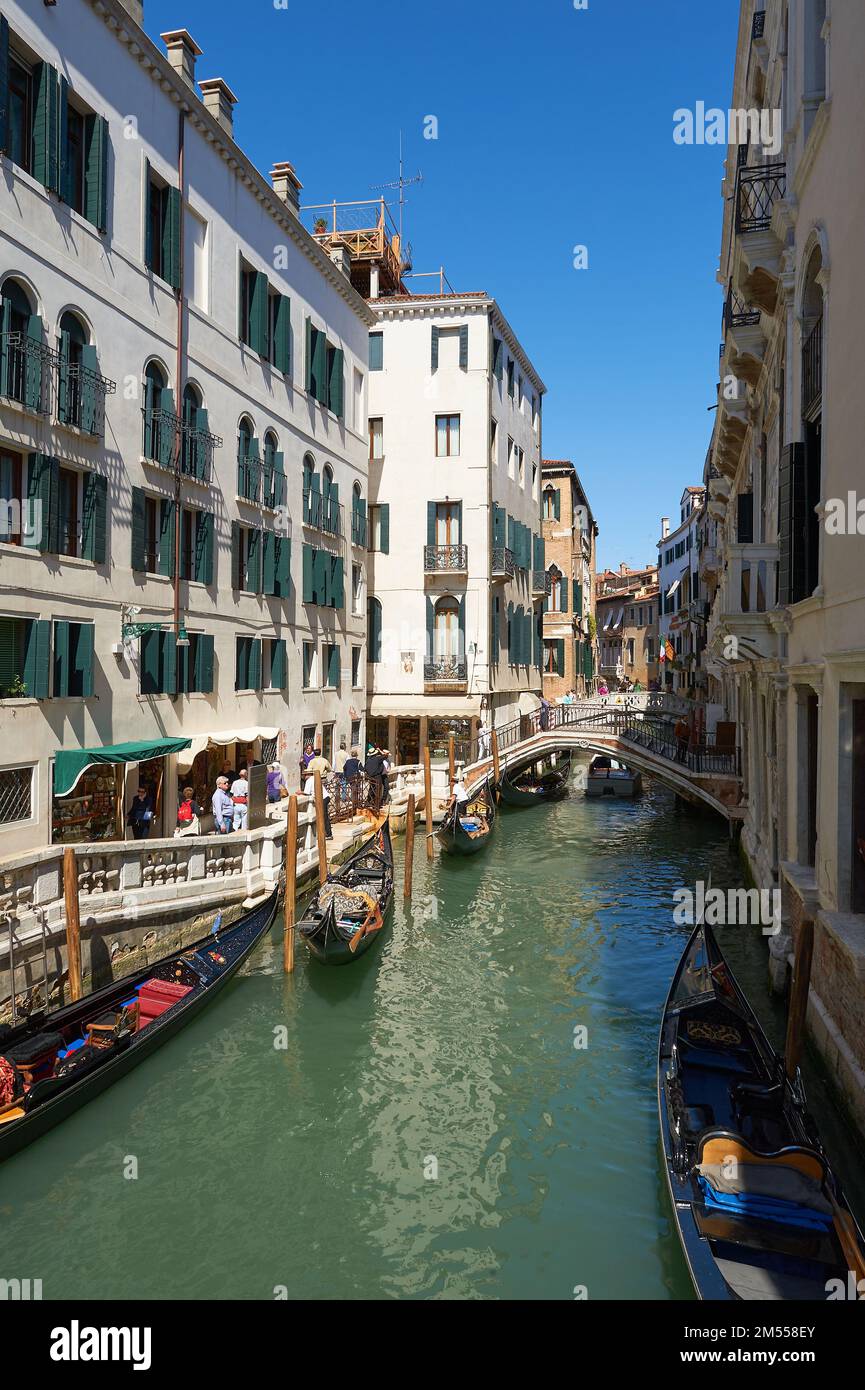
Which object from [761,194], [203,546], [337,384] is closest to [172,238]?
[203,546]

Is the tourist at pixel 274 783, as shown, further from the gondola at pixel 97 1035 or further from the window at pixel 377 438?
the window at pixel 377 438

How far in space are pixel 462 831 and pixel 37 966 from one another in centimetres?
1091

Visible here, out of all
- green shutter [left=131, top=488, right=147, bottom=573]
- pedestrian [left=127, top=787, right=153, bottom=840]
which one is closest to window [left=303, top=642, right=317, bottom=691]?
green shutter [left=131, top=488, right=147, bottom=573]

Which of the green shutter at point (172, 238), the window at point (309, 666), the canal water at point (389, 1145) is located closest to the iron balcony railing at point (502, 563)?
the window at point (309, 666)

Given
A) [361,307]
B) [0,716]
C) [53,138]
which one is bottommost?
[0,716]

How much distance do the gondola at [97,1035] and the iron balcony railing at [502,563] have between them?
16100 millimetres

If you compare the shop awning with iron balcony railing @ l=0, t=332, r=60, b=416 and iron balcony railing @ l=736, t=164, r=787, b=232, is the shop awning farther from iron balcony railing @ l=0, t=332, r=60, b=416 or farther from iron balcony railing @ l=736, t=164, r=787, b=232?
iron balcony railing @ l=736, t=164, r=787, b=232

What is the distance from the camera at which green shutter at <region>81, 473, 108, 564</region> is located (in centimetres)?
1165

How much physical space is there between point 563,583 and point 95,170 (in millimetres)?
28586

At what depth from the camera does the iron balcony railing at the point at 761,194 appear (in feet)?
34.5
